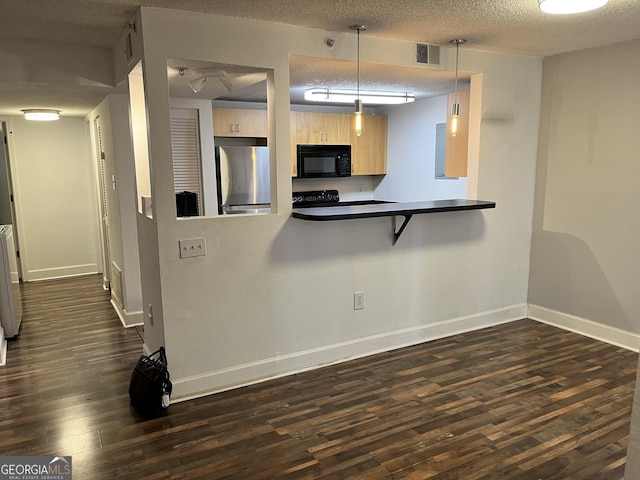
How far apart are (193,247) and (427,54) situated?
221cm

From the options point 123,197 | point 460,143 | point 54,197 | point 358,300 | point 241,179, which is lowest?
point 358,300

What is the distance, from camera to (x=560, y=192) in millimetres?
4059

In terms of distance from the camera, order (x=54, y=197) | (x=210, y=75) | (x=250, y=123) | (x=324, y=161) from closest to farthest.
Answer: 1. (x=210, y=75)
2. (x=250, y=123)
3. (x=324, y=161)
4. (x=54, y=197)

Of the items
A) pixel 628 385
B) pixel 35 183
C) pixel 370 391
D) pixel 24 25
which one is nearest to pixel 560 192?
pixel 628 385

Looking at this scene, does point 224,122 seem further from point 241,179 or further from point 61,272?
point 61,272

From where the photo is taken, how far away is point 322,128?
5.85 m

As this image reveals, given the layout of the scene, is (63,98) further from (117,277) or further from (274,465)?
(274,465)

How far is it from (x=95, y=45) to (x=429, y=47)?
2448 mm

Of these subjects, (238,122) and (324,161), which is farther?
(324,161)

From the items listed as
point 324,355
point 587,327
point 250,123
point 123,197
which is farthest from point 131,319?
point 587,327

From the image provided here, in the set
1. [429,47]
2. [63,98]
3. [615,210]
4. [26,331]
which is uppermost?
[429,47]

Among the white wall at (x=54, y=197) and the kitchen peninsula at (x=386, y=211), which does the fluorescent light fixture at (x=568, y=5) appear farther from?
the white wall at (x=54, y=197)

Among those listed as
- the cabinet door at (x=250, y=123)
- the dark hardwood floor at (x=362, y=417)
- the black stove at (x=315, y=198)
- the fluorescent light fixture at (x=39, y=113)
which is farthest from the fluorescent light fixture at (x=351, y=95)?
the fluorescent light fixture at (x=39, y=113)

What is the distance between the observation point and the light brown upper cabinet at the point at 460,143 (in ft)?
13.7
